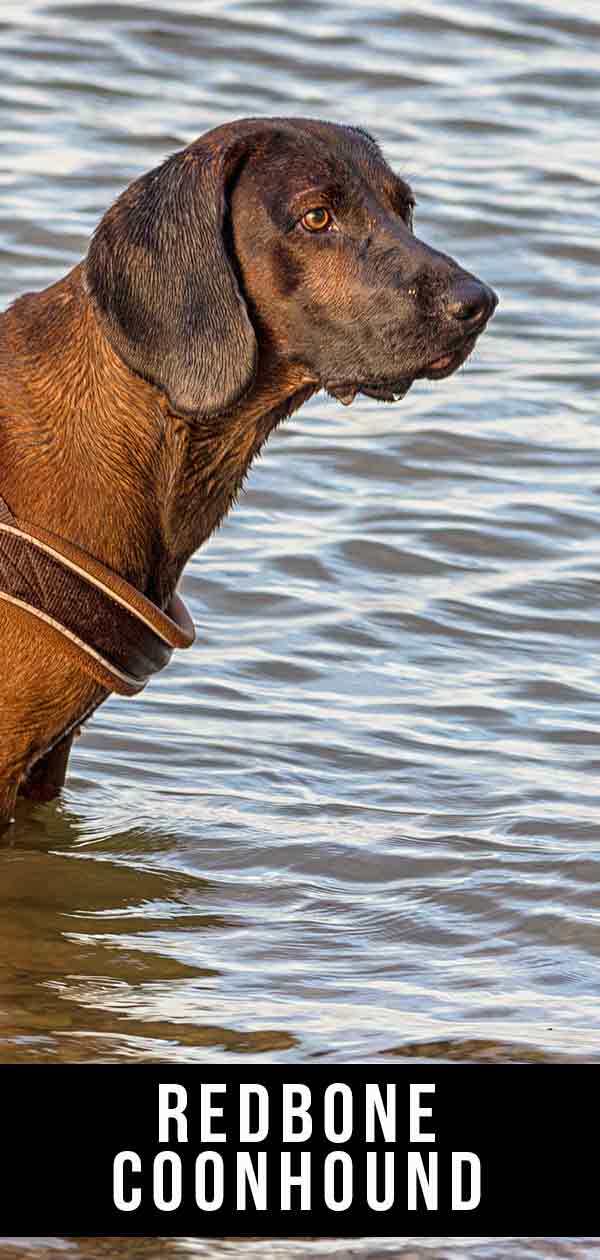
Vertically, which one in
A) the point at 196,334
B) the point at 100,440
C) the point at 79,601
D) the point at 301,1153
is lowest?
the point at 301,1153

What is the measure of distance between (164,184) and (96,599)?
0.88m

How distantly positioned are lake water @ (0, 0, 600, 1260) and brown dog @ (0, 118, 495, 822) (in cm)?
71

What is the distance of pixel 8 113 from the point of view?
11148 mm

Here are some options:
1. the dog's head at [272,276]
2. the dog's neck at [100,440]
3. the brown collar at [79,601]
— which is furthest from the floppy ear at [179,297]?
the brown collar at [79,601]

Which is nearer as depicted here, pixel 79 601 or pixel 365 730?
pixel 79 601

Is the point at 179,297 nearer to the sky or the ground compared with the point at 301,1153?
nearer to the sky

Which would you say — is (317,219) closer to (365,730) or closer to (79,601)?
(79,601)

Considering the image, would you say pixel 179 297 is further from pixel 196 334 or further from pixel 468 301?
pixel 468 301

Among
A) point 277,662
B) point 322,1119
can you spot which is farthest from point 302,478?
point 322,1119

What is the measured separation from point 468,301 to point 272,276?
42 centimetres

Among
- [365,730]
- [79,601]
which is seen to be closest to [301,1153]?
[79,601]

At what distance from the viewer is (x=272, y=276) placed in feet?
16.1

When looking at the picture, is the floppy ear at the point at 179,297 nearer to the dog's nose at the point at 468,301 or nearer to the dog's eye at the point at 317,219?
the dog's eye at the point at 317,219

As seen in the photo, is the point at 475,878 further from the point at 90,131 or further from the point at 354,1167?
the point at 90,131
